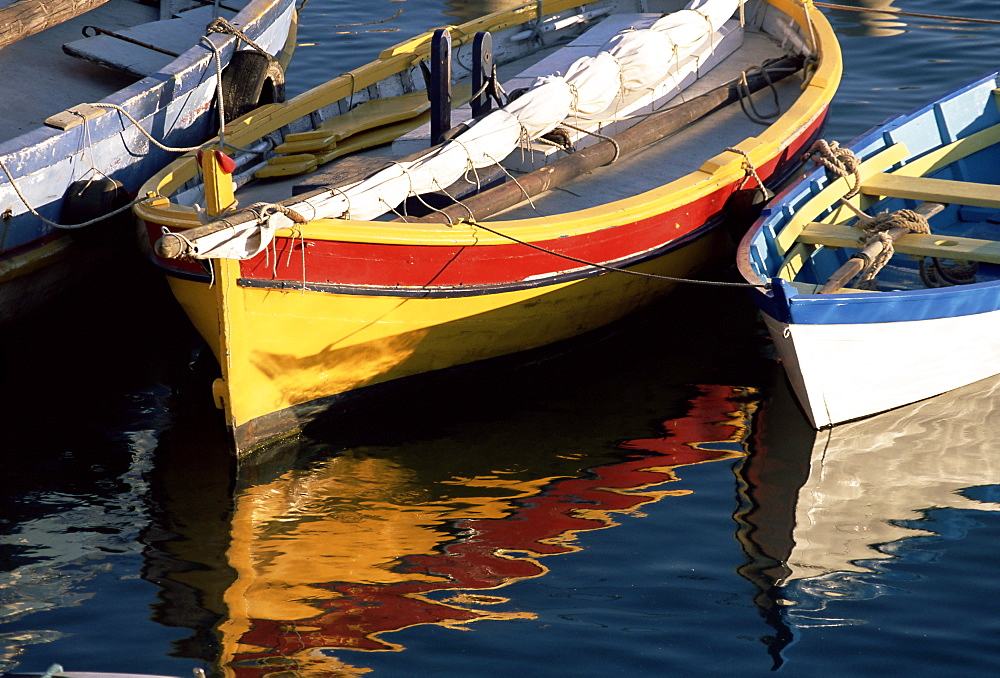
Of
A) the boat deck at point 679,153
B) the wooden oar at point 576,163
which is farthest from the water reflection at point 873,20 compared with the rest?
the wooden oar at point 576,163

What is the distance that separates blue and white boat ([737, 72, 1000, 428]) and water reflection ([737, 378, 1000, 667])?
0.20 m

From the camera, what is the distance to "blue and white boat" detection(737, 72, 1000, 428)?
21.5 feet

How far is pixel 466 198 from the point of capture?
24.4 ft

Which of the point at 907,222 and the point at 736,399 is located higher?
the point at 907,222

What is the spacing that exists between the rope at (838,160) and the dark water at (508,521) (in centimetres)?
130

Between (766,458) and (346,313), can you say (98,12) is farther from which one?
(766,458)

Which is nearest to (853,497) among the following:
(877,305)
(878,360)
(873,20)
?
(878,360)

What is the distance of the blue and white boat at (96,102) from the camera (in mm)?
7547

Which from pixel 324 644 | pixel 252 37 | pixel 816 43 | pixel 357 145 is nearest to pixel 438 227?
pixel 357 145

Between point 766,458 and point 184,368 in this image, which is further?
point 184,368

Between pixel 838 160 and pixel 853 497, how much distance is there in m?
2.64

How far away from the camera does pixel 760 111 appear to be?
922cm

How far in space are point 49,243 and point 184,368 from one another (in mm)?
1250

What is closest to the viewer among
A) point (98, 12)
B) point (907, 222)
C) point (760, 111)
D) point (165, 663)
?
point (165, 663)
